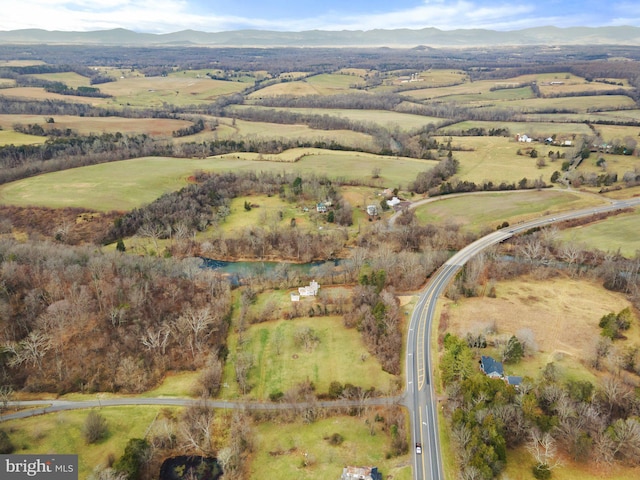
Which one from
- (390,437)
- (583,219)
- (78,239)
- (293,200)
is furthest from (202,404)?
(583,219)

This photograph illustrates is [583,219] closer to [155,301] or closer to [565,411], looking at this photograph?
[565,411]

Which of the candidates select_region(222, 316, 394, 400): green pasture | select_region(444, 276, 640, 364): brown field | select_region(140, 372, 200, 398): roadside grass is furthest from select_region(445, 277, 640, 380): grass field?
select_region(140, 372, 200, 398): roadside grass

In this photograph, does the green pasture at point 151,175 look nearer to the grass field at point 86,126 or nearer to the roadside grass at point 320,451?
the grass field at point 86,126

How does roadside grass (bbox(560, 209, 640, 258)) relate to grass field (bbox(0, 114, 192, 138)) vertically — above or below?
below

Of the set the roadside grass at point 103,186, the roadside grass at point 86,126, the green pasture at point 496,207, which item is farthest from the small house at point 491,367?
the roadside grass at point 86,126

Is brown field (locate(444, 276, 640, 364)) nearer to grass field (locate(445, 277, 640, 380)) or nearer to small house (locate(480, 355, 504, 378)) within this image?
grass field (locate(445, 277, 640, 380))
